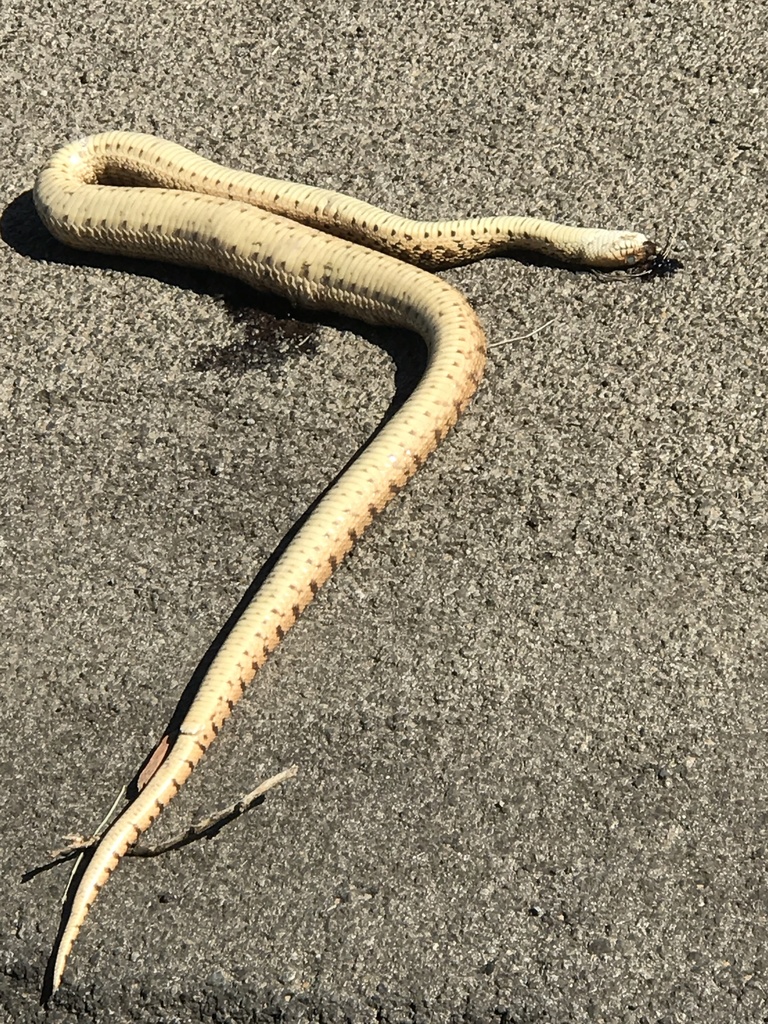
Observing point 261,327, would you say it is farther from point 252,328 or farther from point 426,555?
point 426,555

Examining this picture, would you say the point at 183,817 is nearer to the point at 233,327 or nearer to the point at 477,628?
the point at 477,628

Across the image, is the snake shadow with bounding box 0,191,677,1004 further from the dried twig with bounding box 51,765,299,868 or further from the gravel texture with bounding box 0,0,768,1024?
the dried twig with bounding box 51,765,299,868

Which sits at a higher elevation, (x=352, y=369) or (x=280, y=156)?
(x=280, y=156)

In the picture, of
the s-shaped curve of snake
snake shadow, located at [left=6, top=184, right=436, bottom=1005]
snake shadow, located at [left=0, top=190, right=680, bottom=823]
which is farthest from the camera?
snake shadow, located at [left=0, top=190, right=680, bottom=823]

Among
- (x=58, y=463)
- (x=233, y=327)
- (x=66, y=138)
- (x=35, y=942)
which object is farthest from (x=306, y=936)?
(x=66, y=138)

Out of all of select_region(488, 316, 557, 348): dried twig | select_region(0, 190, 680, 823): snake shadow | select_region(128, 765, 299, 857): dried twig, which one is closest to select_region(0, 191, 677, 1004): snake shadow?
select_region(0, 190, 680, 823): snake shadow

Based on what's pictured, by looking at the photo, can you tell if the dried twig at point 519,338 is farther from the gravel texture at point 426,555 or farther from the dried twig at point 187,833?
the dried twig at point 187,833

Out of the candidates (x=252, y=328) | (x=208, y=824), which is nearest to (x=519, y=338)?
(x=252, y=328)
